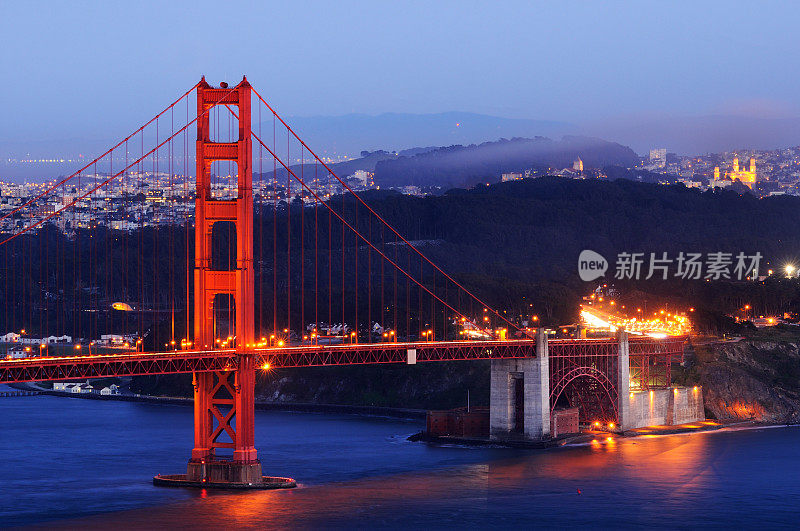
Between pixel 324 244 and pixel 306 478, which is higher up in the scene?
pixel 324 244

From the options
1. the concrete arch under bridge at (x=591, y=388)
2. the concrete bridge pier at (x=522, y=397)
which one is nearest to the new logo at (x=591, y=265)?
the concrete arch under bridge at (x=591, y=388)

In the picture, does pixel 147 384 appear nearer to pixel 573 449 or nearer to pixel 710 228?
pixel 573 449

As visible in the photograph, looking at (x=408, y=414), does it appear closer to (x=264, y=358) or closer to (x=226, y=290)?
(x=264, y=358)

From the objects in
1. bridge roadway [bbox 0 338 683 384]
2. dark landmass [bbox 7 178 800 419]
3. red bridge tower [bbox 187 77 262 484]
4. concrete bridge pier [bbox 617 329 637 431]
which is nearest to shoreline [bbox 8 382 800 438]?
concrete bridge pier [bbox 617 329 637 431]

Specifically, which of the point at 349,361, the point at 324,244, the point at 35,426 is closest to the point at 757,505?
the point at 349,361

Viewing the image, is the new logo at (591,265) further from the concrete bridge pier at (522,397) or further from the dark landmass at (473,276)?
the concrete bridge pier at (522,397)

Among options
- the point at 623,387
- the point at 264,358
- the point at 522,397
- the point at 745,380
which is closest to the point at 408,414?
the point at 623,387

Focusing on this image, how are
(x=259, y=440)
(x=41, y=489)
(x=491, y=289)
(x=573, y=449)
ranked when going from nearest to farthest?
1. (x=41, y=489)
2. (x=573, y=449)
3. (x=259, y=440)
4. (x=491, y=289)
